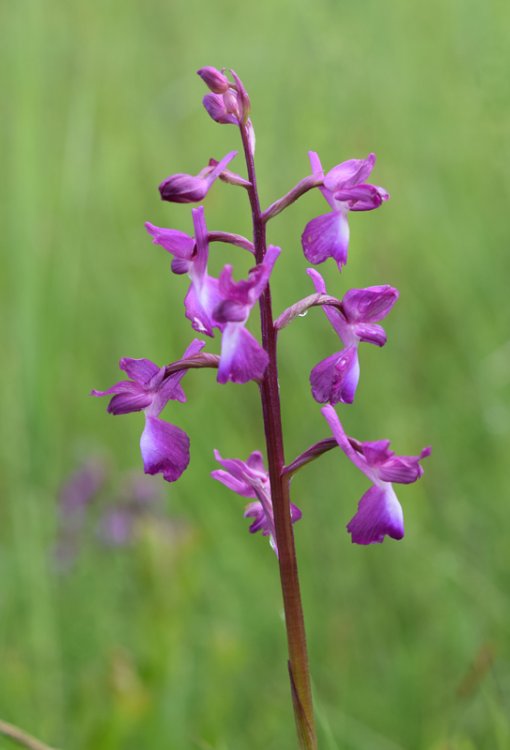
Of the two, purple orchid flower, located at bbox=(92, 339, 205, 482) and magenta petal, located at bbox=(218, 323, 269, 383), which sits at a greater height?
magenta petal, located at bbox=(218, 323, 269, 383)

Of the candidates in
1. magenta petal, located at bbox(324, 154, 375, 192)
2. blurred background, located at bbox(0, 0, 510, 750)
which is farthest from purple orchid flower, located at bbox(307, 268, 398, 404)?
blurred background, located at bbox(0, 0, 510, 750)

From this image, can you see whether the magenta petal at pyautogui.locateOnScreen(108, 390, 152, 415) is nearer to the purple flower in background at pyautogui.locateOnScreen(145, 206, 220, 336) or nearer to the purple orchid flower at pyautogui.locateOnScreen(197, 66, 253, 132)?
the purple flower in background at pyautogui.locateOnScreen(145, 206, 220, 336)

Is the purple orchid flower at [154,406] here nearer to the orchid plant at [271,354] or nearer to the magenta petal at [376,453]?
the orchid plant at [271,354]

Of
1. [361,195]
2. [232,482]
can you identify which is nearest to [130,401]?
[232,482]

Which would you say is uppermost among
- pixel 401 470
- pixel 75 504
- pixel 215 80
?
pixel 215 80

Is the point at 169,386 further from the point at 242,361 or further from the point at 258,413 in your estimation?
the point at 258,413

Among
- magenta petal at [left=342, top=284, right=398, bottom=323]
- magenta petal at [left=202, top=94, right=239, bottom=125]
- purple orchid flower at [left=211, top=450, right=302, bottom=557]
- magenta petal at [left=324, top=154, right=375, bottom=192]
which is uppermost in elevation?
magenta petal at [left=202, top=94, right=239, bottom=125]
